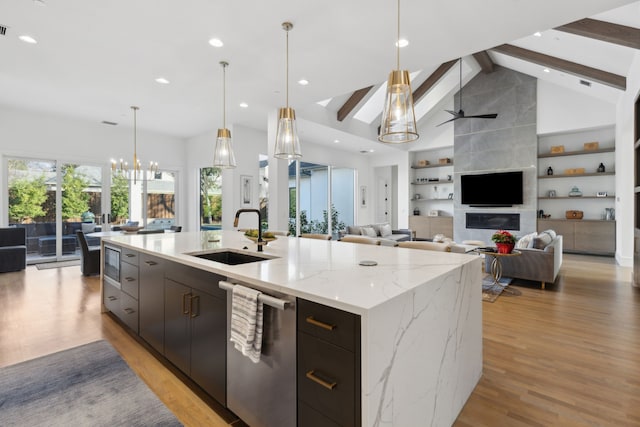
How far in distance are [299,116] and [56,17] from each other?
393 centimetres

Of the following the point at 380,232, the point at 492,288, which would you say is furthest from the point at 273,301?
the point at 380,232

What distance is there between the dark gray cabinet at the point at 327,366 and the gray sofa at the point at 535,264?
4387 millimetres

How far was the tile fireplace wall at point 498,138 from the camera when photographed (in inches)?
307

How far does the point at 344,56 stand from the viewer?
383cm

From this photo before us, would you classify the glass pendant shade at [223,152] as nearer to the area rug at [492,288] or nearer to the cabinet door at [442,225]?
the area rug at [492,288]

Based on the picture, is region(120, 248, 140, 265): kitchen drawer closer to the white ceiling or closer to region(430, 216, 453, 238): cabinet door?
the white ceiling

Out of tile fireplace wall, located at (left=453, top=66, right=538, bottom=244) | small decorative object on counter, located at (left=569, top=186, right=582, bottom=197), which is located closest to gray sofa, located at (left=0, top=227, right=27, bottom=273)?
tile fireplace wall, located at (left=453, top=66, right=538, bottom=244)

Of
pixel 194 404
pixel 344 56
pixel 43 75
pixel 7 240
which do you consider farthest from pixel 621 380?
pixel 7 240

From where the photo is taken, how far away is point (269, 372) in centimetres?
148

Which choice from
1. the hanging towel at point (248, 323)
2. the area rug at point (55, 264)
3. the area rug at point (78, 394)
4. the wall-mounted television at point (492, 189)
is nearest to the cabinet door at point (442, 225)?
the wall-mounted television at point (492, 189)

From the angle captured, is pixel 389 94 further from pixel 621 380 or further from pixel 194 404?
pixel 621 380

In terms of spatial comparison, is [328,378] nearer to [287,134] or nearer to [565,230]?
[287,134]

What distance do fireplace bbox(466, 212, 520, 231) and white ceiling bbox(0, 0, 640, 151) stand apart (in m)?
3.77

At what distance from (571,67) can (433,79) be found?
9.60 ft
